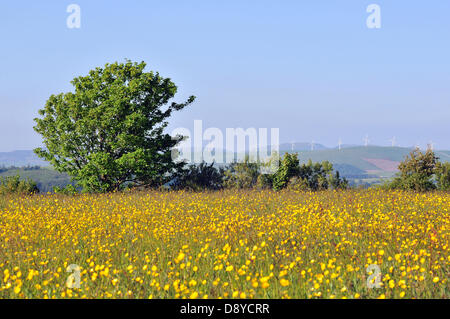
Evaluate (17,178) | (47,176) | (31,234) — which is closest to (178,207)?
(31,234)

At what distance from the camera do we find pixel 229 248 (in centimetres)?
643

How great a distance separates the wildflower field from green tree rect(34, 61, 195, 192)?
851 centimetres

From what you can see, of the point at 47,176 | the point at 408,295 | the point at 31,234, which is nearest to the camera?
the point at 408,295

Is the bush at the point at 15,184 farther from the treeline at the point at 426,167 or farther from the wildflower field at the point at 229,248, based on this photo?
the treeline at the point at 426,167

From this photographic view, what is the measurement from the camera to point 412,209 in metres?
11.9

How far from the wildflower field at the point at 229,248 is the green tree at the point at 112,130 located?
27.9 ft

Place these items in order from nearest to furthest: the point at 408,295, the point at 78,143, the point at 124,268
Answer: the point at 408,295 < the point at 124,268 < the point at 78,143

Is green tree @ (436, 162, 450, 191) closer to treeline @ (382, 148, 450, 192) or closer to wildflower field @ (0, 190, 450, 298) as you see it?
treeline @ (382, 148, 450, 192)

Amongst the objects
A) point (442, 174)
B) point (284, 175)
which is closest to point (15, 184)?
point (284, 175)

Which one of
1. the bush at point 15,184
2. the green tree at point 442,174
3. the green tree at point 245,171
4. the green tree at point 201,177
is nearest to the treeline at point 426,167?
the green tree at point 442,174

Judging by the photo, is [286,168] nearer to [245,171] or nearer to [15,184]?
[245,171]
